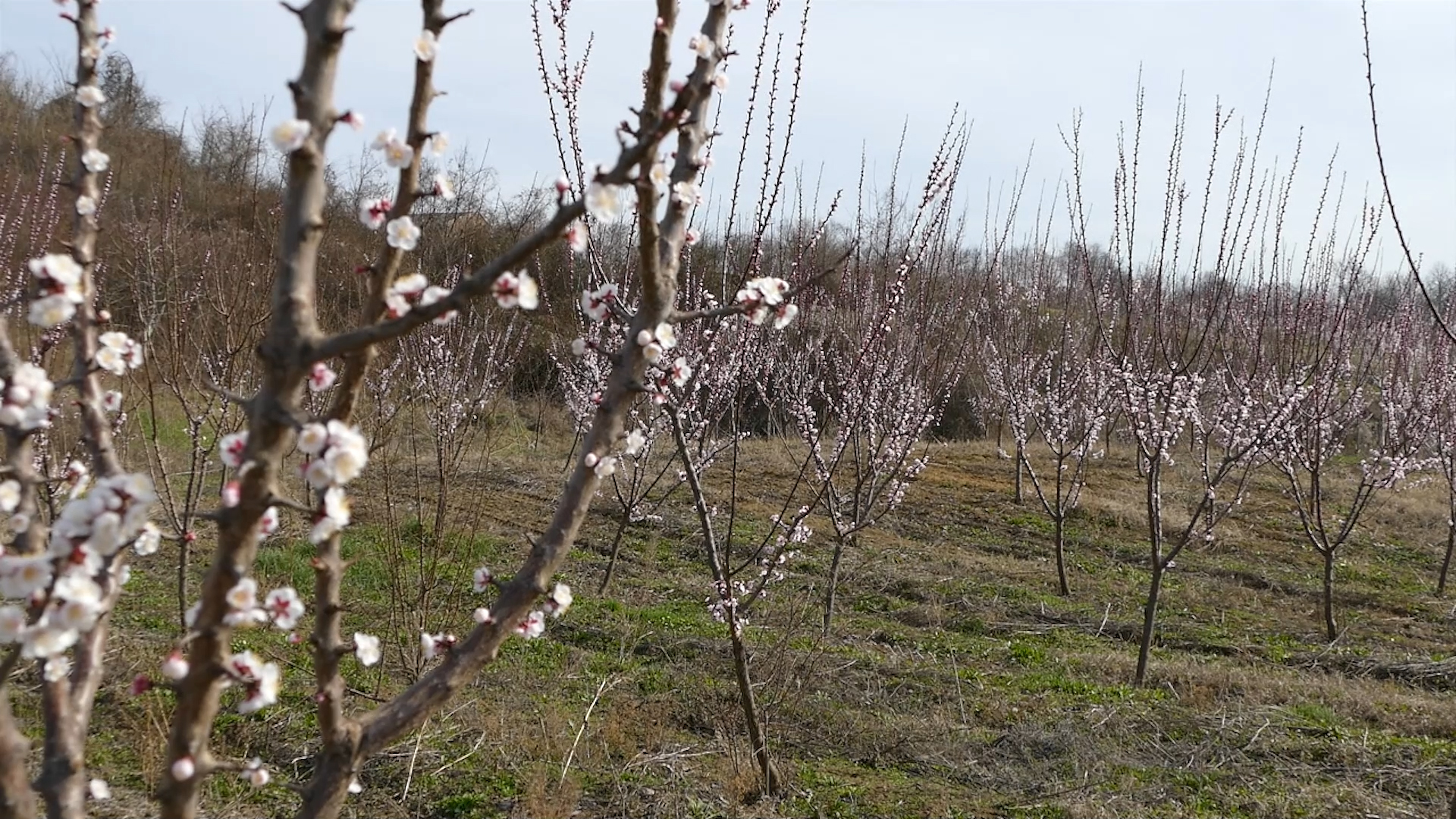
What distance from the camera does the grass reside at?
4246 millimetres

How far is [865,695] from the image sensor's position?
18.7 feet

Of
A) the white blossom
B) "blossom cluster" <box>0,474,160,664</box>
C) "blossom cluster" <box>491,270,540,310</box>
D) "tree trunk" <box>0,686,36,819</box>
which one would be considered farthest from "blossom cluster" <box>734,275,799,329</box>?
"tree trunk" <box>0,686,36,819</box>

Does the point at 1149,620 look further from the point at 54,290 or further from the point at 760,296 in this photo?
the point at 54,290

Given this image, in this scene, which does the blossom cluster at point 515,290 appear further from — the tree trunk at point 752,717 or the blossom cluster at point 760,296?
the tree trunk at point 752,717

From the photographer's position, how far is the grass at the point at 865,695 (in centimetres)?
425

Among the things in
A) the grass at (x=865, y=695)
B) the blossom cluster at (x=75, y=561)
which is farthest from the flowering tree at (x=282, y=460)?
the grass at (x=865, y=695)

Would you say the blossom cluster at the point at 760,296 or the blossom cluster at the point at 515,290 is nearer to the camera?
the blossom cluster at the point at 515,290

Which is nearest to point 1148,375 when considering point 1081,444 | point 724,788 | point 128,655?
point 1081,444

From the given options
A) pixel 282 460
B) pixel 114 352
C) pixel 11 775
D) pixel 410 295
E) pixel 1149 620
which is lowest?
pixel 1149 620

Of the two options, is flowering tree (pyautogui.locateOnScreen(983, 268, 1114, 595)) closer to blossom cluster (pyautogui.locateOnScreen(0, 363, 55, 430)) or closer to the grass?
the grass

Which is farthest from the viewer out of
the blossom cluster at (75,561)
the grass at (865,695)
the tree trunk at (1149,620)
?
the tree trunk at (1149,620)

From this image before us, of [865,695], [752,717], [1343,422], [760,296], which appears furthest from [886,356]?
[1343,422]

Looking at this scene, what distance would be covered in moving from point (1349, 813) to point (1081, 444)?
552 centimetres

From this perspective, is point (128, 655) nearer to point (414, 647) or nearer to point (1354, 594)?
point (414, 647)
